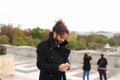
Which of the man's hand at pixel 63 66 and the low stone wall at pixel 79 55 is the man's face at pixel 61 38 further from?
the low stone wall at pixel 79 55

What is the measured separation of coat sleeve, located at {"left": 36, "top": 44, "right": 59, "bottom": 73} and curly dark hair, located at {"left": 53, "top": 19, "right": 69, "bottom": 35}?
23cm

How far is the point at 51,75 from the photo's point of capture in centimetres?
335

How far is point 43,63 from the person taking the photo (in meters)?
3.29

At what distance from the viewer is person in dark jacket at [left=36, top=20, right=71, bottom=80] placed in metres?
3.29

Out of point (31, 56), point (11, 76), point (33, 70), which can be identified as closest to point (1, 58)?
point (11, 76)

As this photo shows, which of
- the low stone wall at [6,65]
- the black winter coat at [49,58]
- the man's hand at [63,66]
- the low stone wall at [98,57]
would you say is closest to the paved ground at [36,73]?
the low stone wall at [6,65]

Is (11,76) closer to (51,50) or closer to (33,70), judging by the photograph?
(33,70)

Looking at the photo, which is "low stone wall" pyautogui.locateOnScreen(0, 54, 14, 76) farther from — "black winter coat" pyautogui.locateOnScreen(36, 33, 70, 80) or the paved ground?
"black winter coat" pyautogui.locateOnScreen(36, 33, 70, 80)

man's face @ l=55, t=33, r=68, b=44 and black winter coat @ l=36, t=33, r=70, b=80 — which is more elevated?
man's face @ l=55, t=33, r=68, b=44

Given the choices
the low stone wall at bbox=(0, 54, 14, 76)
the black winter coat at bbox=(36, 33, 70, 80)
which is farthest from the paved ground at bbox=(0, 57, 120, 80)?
the black winter coat at bbox=(36, 33, 70, 80)

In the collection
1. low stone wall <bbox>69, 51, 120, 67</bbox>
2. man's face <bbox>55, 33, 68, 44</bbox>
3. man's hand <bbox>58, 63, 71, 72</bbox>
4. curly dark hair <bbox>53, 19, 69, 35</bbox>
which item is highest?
curly dark hair <bbox>53, 19, 69, 35</bbox>

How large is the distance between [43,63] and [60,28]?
416 mm

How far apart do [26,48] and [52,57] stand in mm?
18521

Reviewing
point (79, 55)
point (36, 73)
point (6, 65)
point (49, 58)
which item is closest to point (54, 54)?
point (49, 58)
